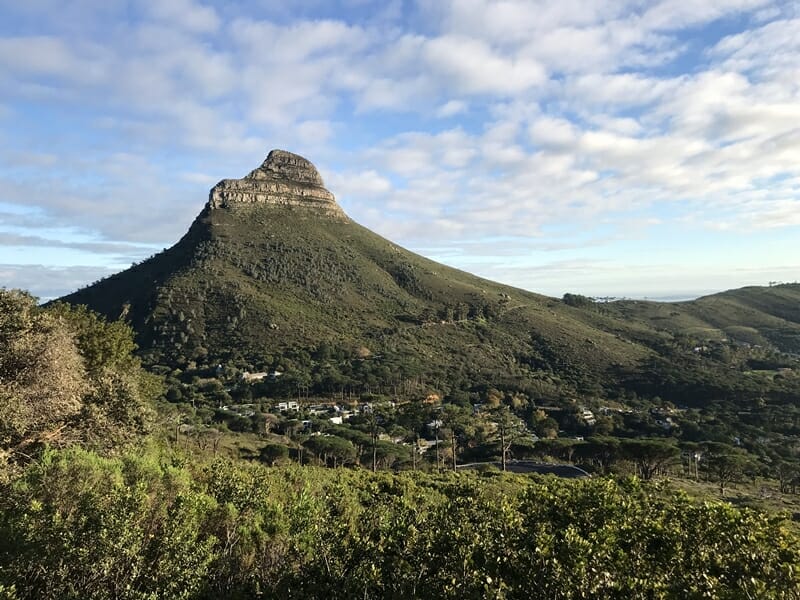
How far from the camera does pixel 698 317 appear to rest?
16388cm

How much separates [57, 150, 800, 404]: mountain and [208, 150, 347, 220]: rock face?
1.65 feet

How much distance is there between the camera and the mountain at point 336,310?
86312 millimetres

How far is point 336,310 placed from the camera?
337 ft

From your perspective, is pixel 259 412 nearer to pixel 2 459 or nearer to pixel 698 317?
pixel 2 459

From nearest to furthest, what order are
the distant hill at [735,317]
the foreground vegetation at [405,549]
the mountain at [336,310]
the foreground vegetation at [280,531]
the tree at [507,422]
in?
the foreground vegetation at [405,549]
the foreground vegetation at [280,531]
the tree at [507,422]
the mountain at [336,310]
the distant hill at [735,317]

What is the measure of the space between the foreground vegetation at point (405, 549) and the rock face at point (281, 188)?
129 metres

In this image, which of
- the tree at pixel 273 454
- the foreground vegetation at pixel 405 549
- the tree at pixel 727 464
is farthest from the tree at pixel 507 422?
the foreground vegetation at pixel 405 549

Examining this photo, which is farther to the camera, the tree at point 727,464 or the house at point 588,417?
the house at point 588,417

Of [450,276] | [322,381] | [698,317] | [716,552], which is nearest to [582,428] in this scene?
[322,381]

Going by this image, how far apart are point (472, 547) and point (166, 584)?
5556mm

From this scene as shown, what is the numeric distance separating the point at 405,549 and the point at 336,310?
9595 cm

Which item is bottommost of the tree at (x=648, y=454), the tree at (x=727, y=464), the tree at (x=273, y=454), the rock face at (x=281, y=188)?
the tree at (x=727, y=464)

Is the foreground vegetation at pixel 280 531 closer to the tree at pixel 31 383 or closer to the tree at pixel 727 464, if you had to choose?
the tree at pixel 31 383

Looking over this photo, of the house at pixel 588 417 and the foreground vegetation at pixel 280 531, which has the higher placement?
the foreground vegetation at pixel 280 531
